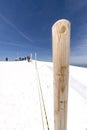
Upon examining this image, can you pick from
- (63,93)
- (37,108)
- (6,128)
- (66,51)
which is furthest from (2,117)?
(66,51)

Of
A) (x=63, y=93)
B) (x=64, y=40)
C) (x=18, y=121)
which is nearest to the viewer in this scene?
(x=64, y=40)

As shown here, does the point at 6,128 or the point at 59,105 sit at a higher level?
the point at 59,105

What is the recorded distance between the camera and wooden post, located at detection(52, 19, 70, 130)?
1.08 m

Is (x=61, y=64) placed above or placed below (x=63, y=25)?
below

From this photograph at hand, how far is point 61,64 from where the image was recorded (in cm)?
111

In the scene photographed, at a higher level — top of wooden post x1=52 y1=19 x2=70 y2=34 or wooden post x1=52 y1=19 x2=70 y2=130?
top of wooden post x1=52 y1=19 x2=70 y2=34

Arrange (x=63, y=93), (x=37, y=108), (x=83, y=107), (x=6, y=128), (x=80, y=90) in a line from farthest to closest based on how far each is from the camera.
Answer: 1. (x=80, y=90)
2. (x=37, y=108)
3. (x=83, y=107)
4. (x=6, y=128)
5. (x=63, y=93)

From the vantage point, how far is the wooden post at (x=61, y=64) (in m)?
1.08

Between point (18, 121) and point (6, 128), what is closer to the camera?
point (6, 128)

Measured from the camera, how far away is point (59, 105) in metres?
1.22

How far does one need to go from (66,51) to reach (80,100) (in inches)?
111

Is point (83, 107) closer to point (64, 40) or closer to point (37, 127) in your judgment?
point (37, 127)

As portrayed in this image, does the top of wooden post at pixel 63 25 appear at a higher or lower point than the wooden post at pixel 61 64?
higher

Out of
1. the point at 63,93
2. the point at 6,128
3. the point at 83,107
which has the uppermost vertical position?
the point at 63,93
